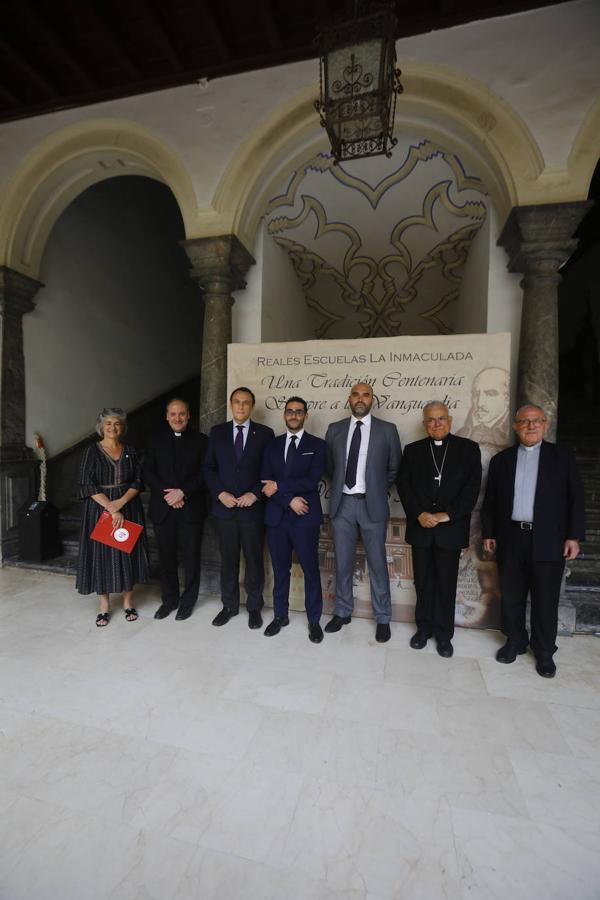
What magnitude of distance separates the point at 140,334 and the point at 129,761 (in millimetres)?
5288

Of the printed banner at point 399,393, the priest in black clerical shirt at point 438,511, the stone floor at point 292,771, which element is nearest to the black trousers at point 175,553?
the stone floor at point 292,771

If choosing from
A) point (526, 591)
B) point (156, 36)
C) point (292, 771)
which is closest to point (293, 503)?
point (292, 771)

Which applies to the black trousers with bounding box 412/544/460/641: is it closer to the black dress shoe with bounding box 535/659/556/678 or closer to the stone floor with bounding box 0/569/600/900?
the stone floor with bounding box 0/569/600/900

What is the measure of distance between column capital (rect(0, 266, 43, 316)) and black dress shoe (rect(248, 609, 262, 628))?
357 cm

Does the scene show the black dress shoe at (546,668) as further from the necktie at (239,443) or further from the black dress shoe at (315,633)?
the necktie at (239,443)

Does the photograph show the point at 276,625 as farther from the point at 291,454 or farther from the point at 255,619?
the point at 291,454

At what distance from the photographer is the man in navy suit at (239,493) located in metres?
2.65

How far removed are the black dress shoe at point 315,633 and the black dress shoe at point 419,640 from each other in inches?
20.9

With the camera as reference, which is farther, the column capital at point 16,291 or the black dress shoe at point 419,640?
the column capital at point 16,291

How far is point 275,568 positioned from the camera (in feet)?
8.70

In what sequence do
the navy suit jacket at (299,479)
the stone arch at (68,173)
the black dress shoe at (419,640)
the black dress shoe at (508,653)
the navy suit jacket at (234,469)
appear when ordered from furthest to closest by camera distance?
the stone arch at (68,173), the navy suit jacket at (234,469), the navy suit jacket at (299,479), the black dress shoe at (419,640), the black dress shoe at (508,653)

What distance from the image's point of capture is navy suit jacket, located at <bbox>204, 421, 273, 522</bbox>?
2650 millimetres

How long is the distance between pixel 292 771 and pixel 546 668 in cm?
145

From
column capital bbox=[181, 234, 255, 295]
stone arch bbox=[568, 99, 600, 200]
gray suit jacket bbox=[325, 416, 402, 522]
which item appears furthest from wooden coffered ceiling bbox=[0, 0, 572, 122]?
gray suit jacket bbox=[325, 416, 402, 522]
